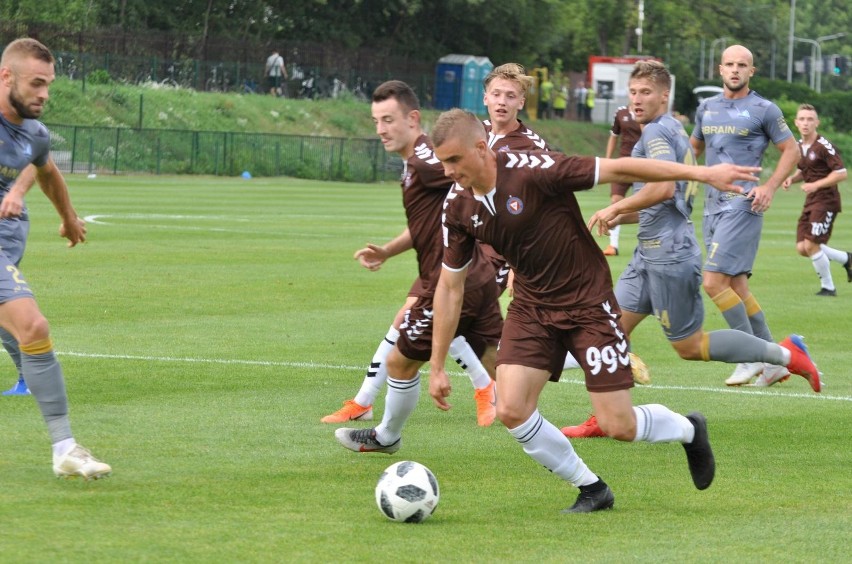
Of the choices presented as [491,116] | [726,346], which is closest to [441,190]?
[491,116]

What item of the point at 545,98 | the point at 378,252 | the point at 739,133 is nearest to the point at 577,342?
the point at 378,252

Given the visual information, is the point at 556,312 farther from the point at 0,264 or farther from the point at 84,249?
the point at 84,249

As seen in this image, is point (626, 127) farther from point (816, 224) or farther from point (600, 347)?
point (600, 347)

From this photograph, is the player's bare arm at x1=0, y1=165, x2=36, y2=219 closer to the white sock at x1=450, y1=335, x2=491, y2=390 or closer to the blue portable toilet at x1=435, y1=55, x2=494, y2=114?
the white sock at x1=450, y1=335, x2=491, y2=390

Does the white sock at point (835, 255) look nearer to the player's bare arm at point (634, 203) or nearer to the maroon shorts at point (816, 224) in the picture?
the maroon shorts at point (816, 224)

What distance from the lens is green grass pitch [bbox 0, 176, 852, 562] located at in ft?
19.6

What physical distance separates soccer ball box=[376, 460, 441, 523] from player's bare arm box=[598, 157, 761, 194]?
1.59 metres

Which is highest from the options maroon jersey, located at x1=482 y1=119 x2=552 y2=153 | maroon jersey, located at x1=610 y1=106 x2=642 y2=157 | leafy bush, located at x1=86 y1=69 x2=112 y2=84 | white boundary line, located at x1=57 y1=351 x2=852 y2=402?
leafy bush, located at x1=86 y1=69 x2=112 y2=84

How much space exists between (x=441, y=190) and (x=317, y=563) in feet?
10.2

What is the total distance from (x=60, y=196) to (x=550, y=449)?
10.8 feet

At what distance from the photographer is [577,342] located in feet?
21.9

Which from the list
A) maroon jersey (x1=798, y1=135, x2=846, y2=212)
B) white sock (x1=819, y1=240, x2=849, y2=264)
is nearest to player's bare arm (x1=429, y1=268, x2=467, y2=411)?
maroon jersey (x1=798, y1=135, x2=846, y2=212)

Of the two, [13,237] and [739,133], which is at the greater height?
[739,133]

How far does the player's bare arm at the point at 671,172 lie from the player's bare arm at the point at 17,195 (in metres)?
3.21
